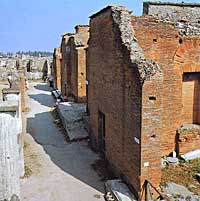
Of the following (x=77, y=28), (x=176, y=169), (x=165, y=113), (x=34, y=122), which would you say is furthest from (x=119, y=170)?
(x=77, y=28)

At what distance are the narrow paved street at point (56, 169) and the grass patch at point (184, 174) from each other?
1.98 meters

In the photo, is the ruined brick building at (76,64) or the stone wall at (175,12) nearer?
the stone wall at (175,12)

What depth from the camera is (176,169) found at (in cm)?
895

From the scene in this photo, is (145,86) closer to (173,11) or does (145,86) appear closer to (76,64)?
(173,11)

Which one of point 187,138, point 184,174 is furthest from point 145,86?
point 187,138

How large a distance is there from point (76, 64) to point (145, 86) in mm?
11718

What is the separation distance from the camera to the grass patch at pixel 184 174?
8.09 meters

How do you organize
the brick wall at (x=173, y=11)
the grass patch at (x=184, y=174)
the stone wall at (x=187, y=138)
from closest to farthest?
1. the grass patch at (x=184, y=174)
2. the stone wall at (x=187, y=138)
3. the brick wall at (x=173, y=11)

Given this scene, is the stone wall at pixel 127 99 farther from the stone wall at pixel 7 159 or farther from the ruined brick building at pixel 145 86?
the stone wall at pixel 7 159

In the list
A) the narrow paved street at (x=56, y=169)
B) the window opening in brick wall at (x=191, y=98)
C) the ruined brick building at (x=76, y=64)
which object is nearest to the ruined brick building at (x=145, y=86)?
the window opening in brick wall at (x=191, y=98)

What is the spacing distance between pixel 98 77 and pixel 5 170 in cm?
618

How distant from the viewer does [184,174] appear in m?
8.61

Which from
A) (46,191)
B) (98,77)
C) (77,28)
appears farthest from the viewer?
(77,28)

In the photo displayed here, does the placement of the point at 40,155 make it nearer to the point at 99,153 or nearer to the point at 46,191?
the point at 99,153
